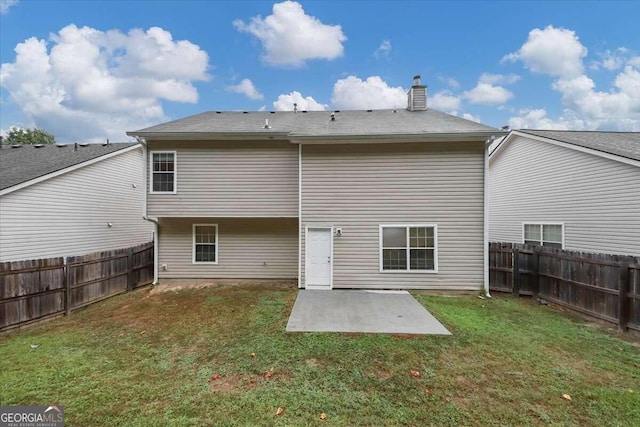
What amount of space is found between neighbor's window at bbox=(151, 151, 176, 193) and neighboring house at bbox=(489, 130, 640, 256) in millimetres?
13461

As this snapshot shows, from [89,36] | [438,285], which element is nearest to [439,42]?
[438,285]

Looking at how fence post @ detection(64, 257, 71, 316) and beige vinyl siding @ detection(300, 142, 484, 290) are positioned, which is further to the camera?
beige vinyl siding @ detection(300, 142, 484, 290)

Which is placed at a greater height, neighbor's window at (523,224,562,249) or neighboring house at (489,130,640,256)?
neighboring house at (489,130,640,256)

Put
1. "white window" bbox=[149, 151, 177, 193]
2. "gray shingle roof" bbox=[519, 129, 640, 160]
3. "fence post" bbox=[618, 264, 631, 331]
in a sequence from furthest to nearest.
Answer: "white window" bbox=[149, 151, 177, 193]
"gray shingle roof" bbox=[519, 129, 640, 160]
"fence post" bbox=[618, 264, 631, 331]

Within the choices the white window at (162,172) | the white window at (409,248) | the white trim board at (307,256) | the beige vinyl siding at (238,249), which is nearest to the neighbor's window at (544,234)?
the white window at (409,248)

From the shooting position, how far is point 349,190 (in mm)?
8805

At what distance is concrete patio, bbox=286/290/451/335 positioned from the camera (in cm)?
574

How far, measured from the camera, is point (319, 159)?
8.84 metres

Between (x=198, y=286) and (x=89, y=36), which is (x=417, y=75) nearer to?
(x=198, y=286)

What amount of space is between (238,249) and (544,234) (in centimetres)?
1153

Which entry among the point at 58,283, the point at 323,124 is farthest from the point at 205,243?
the point at 323,124

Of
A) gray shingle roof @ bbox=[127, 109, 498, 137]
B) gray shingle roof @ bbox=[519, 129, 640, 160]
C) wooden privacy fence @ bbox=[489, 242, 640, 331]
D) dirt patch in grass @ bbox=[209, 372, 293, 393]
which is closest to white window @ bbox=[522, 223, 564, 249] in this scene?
wooden privacy fence @ bbox=[489, 242, 640, 331]

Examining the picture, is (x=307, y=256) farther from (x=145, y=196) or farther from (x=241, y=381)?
(x=145, y=196)

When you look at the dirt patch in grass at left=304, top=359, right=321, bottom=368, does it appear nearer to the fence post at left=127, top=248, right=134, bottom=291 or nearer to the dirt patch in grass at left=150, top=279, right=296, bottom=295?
the dirt patch in grass at left=150, top=279, right=296, bottom=295
